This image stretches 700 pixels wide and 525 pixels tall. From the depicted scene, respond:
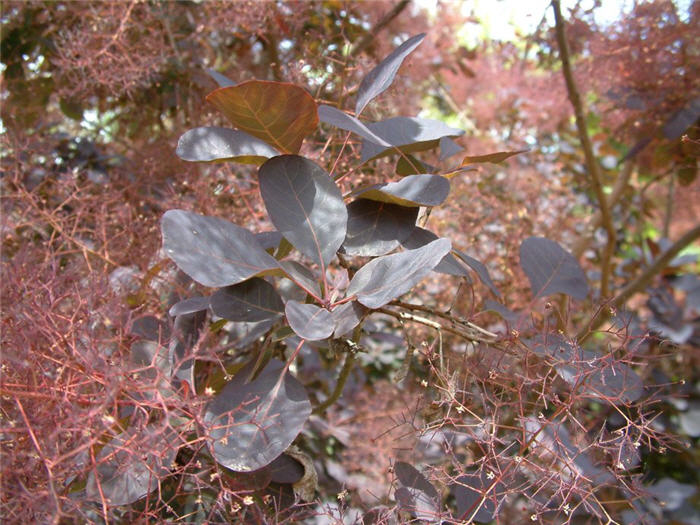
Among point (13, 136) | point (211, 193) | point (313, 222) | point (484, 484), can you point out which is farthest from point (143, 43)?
point (484, 484)

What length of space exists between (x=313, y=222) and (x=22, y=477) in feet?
1.24

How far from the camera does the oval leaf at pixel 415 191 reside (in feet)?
2.27

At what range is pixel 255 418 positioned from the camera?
0.63 meters

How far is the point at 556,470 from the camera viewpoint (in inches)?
29.1

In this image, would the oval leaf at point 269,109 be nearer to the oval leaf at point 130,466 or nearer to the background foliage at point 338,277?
the background foliage at point 338,277

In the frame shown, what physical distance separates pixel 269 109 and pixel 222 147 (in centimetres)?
8

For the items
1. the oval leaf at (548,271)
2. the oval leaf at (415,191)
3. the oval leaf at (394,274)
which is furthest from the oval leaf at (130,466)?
the oval leaf at (548,271)

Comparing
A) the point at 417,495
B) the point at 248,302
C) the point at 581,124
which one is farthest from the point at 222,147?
the point at 581,124

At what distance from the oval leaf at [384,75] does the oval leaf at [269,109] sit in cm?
10

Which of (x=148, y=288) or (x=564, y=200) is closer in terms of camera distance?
(x=148, y=288)

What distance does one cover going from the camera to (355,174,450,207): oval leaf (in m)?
0.69

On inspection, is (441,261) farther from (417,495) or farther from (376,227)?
(417,495)

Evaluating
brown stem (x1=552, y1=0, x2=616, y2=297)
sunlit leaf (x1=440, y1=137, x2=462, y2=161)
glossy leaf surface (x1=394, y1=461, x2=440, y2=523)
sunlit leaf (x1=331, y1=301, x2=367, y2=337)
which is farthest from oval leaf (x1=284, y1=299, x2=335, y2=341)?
brown stem (x1=552, y1=0, x2=616, y2=297)

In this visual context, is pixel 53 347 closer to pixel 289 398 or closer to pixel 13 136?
pixel 289 398
